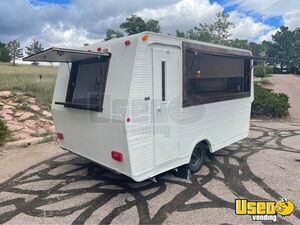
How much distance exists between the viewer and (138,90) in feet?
11.4

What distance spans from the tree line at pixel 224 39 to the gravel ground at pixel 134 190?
2807 mm

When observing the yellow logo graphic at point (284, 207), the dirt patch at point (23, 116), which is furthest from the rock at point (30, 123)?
the yellow logo graphic at point (284, 207)

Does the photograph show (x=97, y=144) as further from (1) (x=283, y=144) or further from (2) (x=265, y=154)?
(1) (x=283, y=144)

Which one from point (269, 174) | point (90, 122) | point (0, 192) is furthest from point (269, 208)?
point (0, 192)

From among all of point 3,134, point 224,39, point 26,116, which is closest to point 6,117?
point 26,116

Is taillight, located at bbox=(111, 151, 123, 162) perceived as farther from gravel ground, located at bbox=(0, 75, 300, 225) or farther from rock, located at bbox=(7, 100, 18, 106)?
rock, located at bbox=(7, 100, 18, 106)

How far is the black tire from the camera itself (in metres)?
4.88

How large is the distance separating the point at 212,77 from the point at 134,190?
2.80m

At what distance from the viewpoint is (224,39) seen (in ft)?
97.0

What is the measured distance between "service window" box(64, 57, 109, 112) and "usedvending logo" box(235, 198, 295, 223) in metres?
2.70

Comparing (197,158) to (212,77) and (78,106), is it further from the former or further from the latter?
(78,106)

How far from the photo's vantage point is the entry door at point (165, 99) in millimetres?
3760

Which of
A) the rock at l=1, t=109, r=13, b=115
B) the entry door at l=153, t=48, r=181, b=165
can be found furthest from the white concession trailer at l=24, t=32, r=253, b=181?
the rock at l=1, t=109, r=13, b=115

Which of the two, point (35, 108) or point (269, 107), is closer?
point (35, 108)
